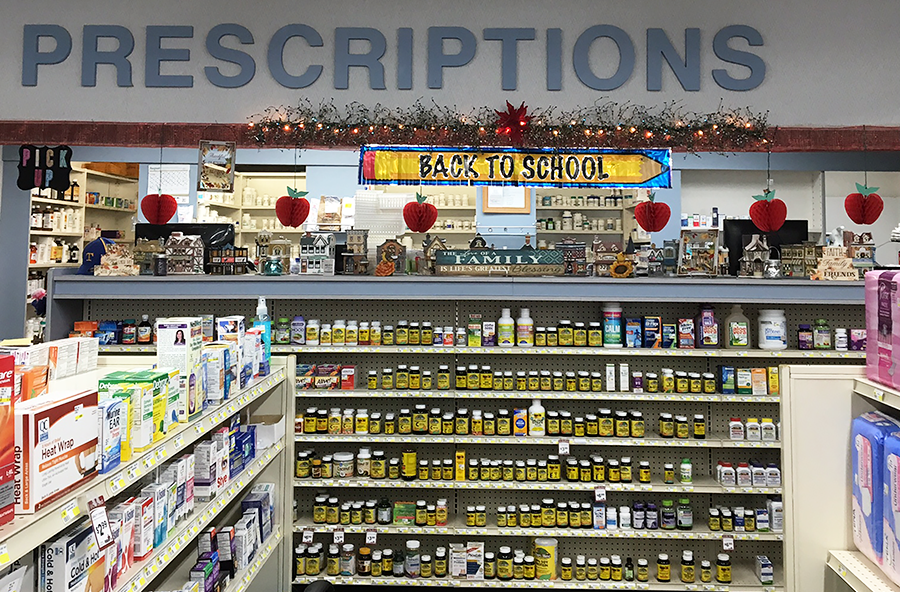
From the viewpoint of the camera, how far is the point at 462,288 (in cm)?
434

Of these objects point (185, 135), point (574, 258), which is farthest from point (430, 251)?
point (185, 135)

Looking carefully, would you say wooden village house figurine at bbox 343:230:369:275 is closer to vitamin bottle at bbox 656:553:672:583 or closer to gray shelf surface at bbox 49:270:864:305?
gray shelf surface at bbox 49:270:864:305

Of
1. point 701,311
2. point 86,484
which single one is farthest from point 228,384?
point 701,311

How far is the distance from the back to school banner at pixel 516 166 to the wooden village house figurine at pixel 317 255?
942 mm

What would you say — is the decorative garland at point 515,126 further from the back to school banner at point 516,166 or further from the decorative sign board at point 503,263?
the decorative sign board at point 503,263

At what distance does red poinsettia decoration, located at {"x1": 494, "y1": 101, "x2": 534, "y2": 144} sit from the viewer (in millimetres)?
4602

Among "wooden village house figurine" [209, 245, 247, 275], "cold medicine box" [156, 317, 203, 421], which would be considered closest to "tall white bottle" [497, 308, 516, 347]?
"wooden village house figurine" [209, 245, 247, 275]

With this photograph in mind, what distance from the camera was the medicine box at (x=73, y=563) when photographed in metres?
1.41

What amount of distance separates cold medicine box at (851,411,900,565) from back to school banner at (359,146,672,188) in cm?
346

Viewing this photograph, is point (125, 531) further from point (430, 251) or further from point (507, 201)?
point (507, 201)

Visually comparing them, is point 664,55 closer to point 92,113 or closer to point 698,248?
point 698,248

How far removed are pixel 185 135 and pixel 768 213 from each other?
14.7 ft

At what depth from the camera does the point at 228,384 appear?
97.0 inches

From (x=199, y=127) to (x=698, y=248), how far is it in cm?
380
